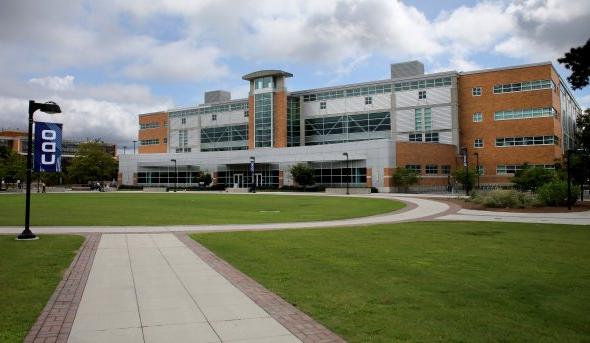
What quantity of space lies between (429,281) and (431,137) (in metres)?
65.5

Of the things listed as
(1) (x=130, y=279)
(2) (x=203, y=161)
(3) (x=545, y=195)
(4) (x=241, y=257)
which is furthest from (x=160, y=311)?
(2) (x=203, y=161)

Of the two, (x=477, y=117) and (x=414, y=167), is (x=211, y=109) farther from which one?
(x=477, y=117)

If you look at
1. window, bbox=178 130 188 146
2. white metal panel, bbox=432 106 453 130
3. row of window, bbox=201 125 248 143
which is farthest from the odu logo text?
window, bbox=178 130 188 146

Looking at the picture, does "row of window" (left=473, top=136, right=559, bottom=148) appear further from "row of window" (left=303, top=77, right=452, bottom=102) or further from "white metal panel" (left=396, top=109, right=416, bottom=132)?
"row of window" (left=303, top=77, right=452, bottom=102)

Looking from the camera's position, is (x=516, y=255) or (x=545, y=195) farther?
(x=545, y=195)

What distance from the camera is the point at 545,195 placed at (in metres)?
31.5

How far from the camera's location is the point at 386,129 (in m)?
75.6

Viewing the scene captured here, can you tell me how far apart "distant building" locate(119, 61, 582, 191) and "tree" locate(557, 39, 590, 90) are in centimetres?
5258

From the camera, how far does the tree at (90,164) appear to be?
9919 centimetres

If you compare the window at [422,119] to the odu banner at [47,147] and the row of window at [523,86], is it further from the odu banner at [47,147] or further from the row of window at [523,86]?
the odu banner at [47,147]

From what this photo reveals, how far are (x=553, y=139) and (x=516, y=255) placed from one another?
5744cm

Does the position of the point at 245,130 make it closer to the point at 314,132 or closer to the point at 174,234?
the point at 314,132

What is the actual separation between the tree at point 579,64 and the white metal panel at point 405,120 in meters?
63.8

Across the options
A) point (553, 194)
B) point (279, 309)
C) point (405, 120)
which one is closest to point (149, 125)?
point (405, 120)
